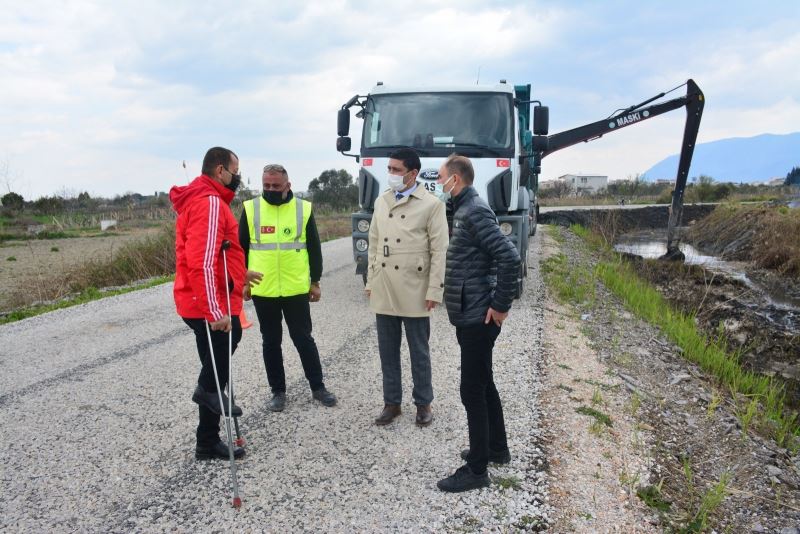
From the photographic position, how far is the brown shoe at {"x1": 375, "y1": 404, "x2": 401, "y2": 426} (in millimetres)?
4301

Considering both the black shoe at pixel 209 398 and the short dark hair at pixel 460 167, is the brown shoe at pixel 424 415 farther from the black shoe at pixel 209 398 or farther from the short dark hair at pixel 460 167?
the short dark hair at pixel 460 167

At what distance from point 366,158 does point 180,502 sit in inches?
229

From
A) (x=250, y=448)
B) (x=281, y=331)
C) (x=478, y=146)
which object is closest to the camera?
(x=250, y=448)

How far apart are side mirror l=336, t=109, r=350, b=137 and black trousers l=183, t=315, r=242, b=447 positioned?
5.75 m

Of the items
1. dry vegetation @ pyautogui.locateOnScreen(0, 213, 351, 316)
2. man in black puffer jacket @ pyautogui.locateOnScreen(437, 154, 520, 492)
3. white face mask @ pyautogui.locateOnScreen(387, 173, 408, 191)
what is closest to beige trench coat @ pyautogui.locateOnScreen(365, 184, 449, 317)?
white face mask @ pyautogui.locateOnScreen(387, 173, 408, 191)

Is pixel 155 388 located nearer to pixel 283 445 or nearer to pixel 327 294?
pixel 283 445

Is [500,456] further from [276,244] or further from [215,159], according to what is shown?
[215,159]

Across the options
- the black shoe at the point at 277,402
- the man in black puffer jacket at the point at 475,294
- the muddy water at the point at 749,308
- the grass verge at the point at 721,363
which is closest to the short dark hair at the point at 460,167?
the man in black puffer jacket at the point at 475,294

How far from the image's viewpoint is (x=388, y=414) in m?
4.32

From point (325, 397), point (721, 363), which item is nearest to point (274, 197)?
point (325, 397)

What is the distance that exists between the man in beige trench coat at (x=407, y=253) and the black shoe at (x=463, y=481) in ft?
3.42

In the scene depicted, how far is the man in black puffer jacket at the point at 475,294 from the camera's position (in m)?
3.22

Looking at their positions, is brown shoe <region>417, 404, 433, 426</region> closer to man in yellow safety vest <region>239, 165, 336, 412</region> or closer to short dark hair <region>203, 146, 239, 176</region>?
man in yellow safety vest <region>239, 165, 336, 412</region>

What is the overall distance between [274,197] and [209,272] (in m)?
1.16
